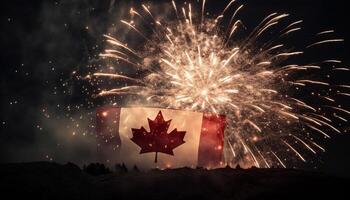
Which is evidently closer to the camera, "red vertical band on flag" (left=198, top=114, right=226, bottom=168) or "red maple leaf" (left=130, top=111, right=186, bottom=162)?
"red maple leaf" (left=130, top=111, right=186, bottom=162)

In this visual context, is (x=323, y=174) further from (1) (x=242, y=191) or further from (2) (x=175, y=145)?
(2) (x=175, y=145)

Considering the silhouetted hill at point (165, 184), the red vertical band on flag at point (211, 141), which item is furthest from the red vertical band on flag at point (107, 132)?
the silhouetted hill at point (165, 184)

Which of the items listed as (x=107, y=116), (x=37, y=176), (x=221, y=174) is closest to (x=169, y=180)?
Answer: (x=221, y=174)

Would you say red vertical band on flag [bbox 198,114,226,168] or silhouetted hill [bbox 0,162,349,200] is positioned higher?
red vertical band on flag [bbox 198,114,226,168]

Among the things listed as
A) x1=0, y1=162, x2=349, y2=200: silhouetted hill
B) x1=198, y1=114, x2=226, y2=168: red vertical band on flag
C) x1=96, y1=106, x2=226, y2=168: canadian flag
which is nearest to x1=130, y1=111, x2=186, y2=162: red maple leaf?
x1=96, y1=106, x2=226, y2=168: canadian flag

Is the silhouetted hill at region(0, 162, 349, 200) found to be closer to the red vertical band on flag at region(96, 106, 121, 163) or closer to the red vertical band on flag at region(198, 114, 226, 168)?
the red vertical band on flag at region(198, 114, 226, 168)

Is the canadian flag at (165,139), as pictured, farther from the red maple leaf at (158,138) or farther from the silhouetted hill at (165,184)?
the silhouetted hill at (165,184)

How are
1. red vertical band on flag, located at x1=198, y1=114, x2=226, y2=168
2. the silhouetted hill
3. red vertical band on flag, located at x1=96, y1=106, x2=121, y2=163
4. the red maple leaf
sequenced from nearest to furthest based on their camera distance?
the silhouetted hill → the red maple leaf → red vertical band on flag, located at x1=198, y1=114, x2=226, y2=168 → red vertical band on flag, located at x1=96, y1=106, x2=121, y2=163

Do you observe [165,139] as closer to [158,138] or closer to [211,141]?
[158,138]
